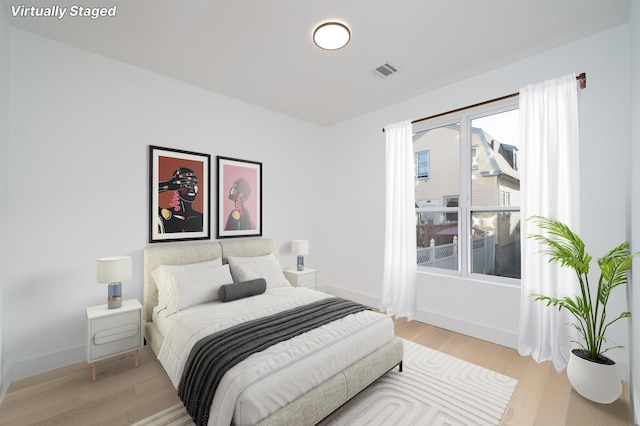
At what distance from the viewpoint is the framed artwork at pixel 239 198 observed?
3574 millimetres

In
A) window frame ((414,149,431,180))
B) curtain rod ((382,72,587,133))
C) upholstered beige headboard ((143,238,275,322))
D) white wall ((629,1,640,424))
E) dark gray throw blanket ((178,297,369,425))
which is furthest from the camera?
window frame ((414,149,431,180))

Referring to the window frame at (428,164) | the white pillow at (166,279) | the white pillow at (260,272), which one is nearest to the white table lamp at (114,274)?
the white pillow at (166,279)

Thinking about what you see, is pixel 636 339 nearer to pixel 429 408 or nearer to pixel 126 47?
pixel 429 408

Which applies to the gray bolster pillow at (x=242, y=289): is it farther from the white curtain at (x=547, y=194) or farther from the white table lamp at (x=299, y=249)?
the white curtain at (x=547, y=194)

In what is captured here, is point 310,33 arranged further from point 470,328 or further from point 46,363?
point 46,363

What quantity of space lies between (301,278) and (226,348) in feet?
6.94

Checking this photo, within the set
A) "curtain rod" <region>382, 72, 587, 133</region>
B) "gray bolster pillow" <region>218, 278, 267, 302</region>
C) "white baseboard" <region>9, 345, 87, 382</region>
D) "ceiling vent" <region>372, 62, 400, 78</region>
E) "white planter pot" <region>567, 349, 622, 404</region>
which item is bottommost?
"white baseboard" <region>9, 345, 87, 382</region>

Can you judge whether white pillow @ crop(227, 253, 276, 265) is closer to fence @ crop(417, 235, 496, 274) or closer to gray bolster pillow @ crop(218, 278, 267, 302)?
gray bolster pillow @ crop(218, 278, 267, 302)

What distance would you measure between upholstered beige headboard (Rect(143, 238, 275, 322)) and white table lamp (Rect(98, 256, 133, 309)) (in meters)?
0.37

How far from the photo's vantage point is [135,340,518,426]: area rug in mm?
1906

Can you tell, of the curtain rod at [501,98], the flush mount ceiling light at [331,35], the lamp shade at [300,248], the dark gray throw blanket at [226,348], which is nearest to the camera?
the dark gray throw blanket at [226,348]

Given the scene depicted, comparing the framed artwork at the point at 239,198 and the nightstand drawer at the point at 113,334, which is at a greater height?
the framed artwork at the point at 239,198

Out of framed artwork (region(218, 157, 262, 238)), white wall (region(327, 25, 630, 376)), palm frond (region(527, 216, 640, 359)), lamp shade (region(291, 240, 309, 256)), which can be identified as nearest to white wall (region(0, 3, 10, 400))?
framed artwork (region(218, 157, 262, 238))

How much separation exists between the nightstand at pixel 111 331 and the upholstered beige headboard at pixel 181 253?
13.5 inches
